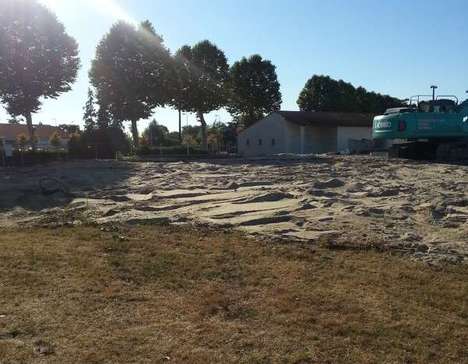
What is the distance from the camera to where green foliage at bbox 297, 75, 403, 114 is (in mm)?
70750

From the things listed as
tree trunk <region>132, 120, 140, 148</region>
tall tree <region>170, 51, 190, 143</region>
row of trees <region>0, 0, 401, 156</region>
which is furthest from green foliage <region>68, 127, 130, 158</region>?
tall tree <region>170, 51, 190, 143</region>

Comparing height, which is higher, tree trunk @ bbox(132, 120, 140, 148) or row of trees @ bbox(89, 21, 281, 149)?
row of trees @ bbox(89, 21, 281, 149)

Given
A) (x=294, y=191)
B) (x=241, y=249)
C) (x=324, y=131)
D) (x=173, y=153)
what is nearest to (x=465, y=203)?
(x=294, y=191)

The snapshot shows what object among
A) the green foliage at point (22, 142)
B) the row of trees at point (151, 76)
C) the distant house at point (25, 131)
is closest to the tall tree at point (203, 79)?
the row of trees at point (151, 76)

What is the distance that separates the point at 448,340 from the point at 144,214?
313 inches

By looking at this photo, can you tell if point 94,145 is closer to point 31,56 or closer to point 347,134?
point 31,56

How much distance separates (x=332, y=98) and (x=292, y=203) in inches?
2417

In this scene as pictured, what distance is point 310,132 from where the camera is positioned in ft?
165

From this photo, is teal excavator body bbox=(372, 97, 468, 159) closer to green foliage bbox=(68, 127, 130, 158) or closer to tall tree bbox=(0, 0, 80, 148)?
green foliage bbox=(68, 127, 130, 158)

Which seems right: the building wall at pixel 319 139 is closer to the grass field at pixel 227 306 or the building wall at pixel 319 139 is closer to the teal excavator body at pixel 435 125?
the teal excavator body at pixel 435 125

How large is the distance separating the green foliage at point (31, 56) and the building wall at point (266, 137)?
1746 centimetres

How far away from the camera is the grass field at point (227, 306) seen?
14.5 feet

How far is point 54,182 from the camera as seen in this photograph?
18.7 metres

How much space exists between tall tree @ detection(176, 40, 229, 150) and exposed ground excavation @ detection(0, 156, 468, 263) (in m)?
35.7
